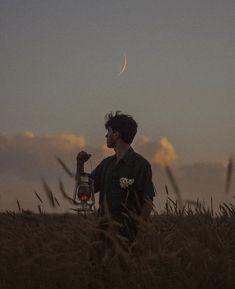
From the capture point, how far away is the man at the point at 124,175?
5.20 metres

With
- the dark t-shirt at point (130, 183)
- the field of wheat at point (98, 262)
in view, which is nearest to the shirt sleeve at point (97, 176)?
the dark t-shirt at point (130, 183)

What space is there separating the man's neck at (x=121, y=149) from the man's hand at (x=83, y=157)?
1.21ft

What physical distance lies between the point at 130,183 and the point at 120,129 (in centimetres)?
50

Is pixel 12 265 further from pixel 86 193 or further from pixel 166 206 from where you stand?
pixel 166 206

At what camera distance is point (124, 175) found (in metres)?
5.30

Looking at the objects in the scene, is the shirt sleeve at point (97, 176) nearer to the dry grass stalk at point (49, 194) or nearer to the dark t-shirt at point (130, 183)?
the dark t-shirt at point (130, 183)

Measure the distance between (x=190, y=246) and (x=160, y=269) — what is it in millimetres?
269

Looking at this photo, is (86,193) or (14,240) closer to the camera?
(86,193)

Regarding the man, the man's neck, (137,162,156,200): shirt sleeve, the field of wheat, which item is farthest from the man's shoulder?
the field of wheat

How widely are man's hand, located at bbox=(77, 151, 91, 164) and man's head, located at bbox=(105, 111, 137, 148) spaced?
0.31 metres

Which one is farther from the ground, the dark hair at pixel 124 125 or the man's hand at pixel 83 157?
the dark hair at pixel 124 125

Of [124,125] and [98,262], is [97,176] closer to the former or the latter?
[124,125]

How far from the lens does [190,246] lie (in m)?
4.24

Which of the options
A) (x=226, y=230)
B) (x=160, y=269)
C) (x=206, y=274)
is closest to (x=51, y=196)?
(x=160, y=269)
